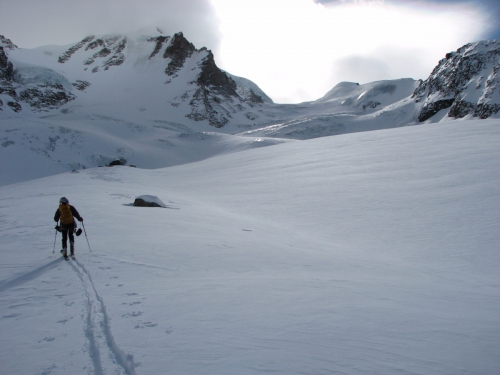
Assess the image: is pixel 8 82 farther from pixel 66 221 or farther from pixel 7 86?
pixel 66 221

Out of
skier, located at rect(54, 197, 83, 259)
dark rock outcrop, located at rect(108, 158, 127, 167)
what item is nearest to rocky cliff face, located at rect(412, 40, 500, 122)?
dark rock outcrop, located at rect(108, 158, 127, 167)

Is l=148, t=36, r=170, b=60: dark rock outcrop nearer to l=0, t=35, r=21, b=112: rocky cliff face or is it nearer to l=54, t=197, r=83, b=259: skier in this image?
l=0, t=35, r=21, b=112: rocky cliff face

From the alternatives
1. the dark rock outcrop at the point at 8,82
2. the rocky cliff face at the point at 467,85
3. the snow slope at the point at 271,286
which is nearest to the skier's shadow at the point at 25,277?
the snow slope at the point at 271,286

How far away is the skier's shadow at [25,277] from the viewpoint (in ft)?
17.7

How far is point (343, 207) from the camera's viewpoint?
13.9 m

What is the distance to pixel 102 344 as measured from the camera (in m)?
3.55

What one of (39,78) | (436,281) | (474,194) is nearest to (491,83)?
(474,194)

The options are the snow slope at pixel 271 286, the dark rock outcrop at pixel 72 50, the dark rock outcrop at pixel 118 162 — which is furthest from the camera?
the dark rock outcrop at pixel 72 50

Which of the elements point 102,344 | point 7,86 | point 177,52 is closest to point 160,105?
point 7,86

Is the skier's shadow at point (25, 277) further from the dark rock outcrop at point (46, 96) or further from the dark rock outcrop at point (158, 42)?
the dark rock outcrop at point (158, 42)

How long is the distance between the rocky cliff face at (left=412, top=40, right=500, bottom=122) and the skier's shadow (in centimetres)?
10470

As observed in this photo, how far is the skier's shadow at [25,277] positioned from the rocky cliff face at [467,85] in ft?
344

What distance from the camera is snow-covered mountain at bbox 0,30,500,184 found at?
2255 inches

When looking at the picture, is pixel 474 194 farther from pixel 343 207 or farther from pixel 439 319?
pixel 439 319
